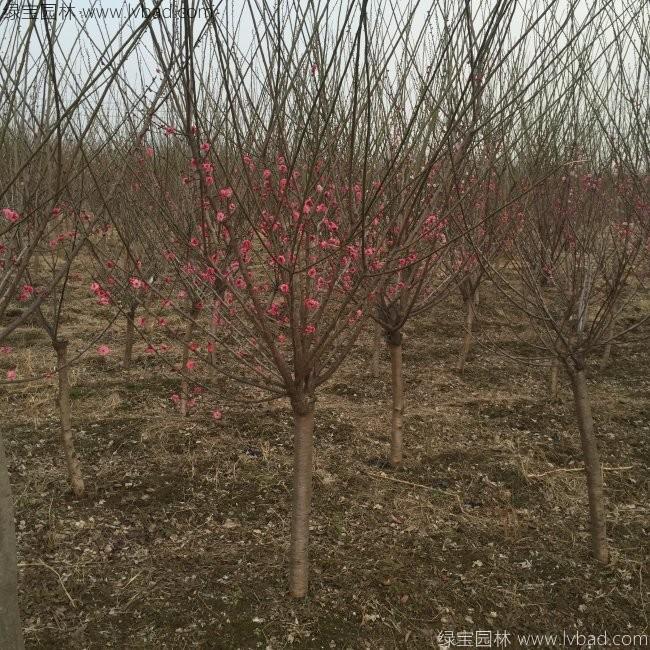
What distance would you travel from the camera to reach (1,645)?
1.65m

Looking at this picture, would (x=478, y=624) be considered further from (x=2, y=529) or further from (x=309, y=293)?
(x=2, y=529)

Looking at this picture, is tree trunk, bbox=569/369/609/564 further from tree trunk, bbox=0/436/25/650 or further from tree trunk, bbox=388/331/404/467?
tree trunk, bbox=0/436/25/650

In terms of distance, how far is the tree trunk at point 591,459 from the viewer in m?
2.75

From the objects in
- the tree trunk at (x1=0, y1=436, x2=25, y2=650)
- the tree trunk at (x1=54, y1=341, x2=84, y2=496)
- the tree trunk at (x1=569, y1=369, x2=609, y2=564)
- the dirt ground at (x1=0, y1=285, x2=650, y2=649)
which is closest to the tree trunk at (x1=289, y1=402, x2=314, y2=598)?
the dirt ground at (x1=0, y1=285, x2=650, y2=649)

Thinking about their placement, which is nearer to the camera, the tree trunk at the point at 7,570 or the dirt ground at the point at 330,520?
the tree trunk at the point at 7,570

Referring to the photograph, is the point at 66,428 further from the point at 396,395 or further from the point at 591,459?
the point at 591,459

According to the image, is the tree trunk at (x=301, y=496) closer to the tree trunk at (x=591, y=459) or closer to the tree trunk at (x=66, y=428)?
the tree trunk at (x=591, y=459)

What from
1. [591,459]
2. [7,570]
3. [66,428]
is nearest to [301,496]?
[7,570]

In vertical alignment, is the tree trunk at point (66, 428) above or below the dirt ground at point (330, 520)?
above

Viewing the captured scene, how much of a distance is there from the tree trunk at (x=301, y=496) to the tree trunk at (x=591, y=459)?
1.29 meters

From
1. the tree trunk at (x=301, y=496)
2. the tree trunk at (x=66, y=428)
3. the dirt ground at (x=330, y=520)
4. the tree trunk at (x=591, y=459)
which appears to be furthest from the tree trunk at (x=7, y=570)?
the tree trunk at (x=591, y=459)

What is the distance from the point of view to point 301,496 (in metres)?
2.46

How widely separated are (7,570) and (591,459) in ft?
8.03

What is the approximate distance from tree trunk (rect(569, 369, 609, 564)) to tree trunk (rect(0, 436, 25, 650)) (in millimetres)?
2343
